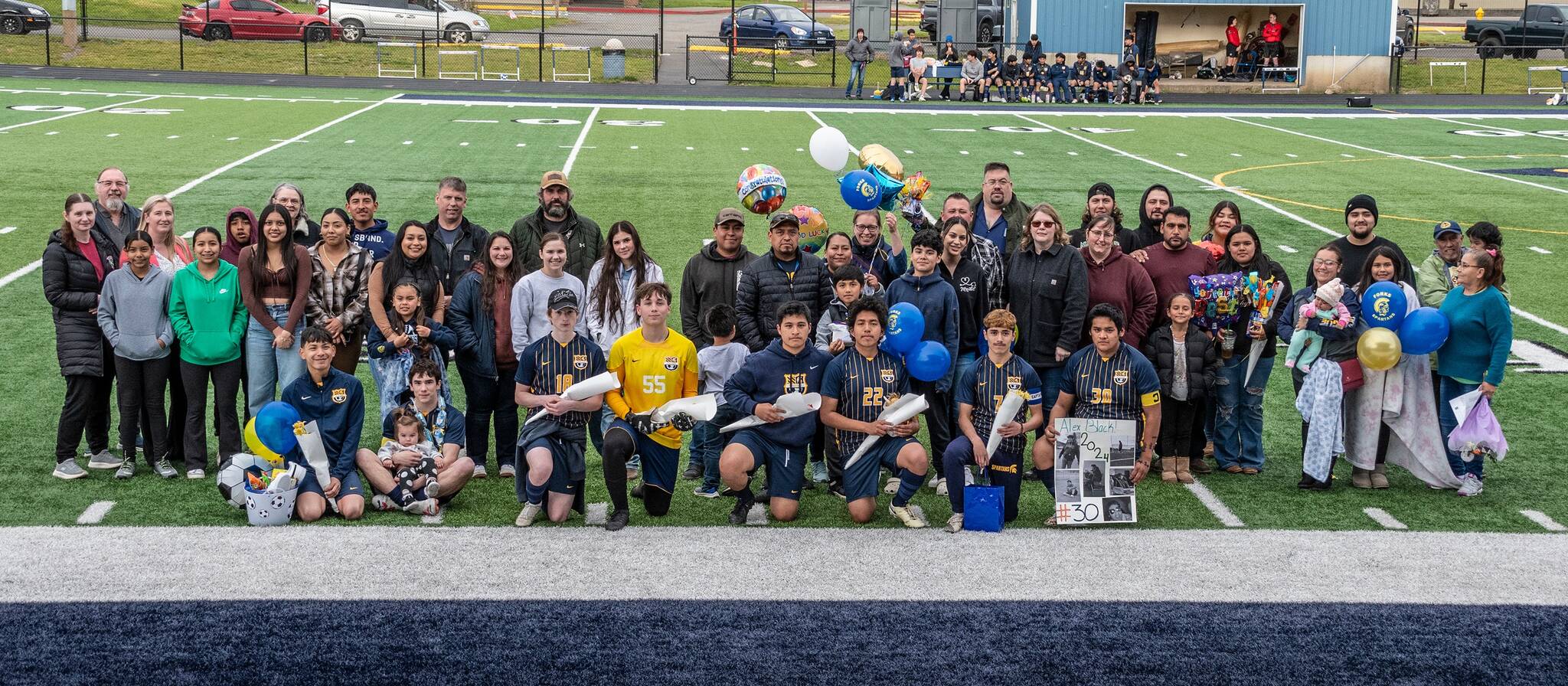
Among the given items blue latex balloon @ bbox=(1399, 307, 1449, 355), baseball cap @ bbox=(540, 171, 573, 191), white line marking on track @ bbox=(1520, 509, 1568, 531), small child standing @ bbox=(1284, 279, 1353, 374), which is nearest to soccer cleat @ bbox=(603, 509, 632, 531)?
baseball cap @ bbox=(540, 171, 573, 191)

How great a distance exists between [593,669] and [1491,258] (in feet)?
18.8

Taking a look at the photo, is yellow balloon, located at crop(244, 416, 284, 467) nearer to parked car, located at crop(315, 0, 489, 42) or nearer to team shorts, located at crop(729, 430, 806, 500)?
team shorts, located at crop(729, 430, 806, 500)

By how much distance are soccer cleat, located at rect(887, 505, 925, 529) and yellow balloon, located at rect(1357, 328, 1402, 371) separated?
280cm

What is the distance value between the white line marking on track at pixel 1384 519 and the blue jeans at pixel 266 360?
246 inches

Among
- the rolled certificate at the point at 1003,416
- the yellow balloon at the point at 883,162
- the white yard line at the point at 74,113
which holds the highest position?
the white yard line at the point at 74,113

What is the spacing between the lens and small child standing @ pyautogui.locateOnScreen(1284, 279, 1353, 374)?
8.59 meters

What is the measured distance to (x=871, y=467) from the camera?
8.16 meters

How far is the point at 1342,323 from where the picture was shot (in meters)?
8.59

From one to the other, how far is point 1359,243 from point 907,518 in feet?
11.6

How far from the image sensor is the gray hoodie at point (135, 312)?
8578 mm

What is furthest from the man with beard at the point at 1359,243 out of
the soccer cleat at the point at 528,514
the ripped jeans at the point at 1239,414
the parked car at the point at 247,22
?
the parked car at the point at 247,22

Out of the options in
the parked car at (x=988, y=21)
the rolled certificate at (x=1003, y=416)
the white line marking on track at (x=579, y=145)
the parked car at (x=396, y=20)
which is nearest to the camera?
the rolled certificate at (x=1003, y=416)

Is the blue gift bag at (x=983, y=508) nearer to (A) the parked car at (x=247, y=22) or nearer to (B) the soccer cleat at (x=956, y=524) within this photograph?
(B) the soccer cleat at (x=956, y=524)

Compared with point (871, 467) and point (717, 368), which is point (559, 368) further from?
point (871, 467)
